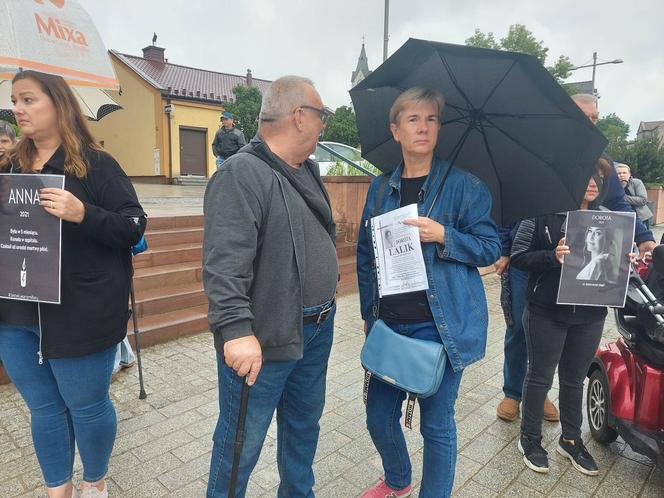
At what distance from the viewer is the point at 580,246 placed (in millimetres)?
2529

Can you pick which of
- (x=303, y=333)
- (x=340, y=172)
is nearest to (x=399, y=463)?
(x=303, y=333)

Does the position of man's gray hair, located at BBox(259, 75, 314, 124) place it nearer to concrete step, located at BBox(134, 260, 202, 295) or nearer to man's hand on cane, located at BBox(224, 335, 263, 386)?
man's hand on cane, located at BBox(224, 335, 263, 386)

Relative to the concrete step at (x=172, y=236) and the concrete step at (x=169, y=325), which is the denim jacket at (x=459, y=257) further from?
the concrete step at (x=172, y=236)

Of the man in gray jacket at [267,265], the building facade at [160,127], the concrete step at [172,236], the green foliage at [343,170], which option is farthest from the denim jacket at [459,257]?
the building facade at [160,127]

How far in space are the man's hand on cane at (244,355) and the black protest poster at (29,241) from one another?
0.83 metres

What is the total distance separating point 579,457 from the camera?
9.16ft

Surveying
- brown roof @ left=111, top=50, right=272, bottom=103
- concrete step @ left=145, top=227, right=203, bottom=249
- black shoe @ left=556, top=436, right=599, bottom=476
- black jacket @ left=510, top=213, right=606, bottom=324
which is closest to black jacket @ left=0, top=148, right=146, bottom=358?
black jacket @ left=510, top=213, right=606, bottom=324

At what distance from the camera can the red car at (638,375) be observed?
2453 millimetres

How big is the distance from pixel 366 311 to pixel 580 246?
3.96 feet

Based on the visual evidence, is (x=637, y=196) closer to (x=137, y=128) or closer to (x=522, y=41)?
(x=522, y=41)

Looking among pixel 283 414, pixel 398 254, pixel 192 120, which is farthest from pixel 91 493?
pixel 192 120

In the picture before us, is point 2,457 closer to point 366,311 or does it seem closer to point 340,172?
point 366,311

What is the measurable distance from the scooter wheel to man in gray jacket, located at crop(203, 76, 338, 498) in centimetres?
202

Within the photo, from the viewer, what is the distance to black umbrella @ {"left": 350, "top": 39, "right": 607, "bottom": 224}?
6.48 ft
